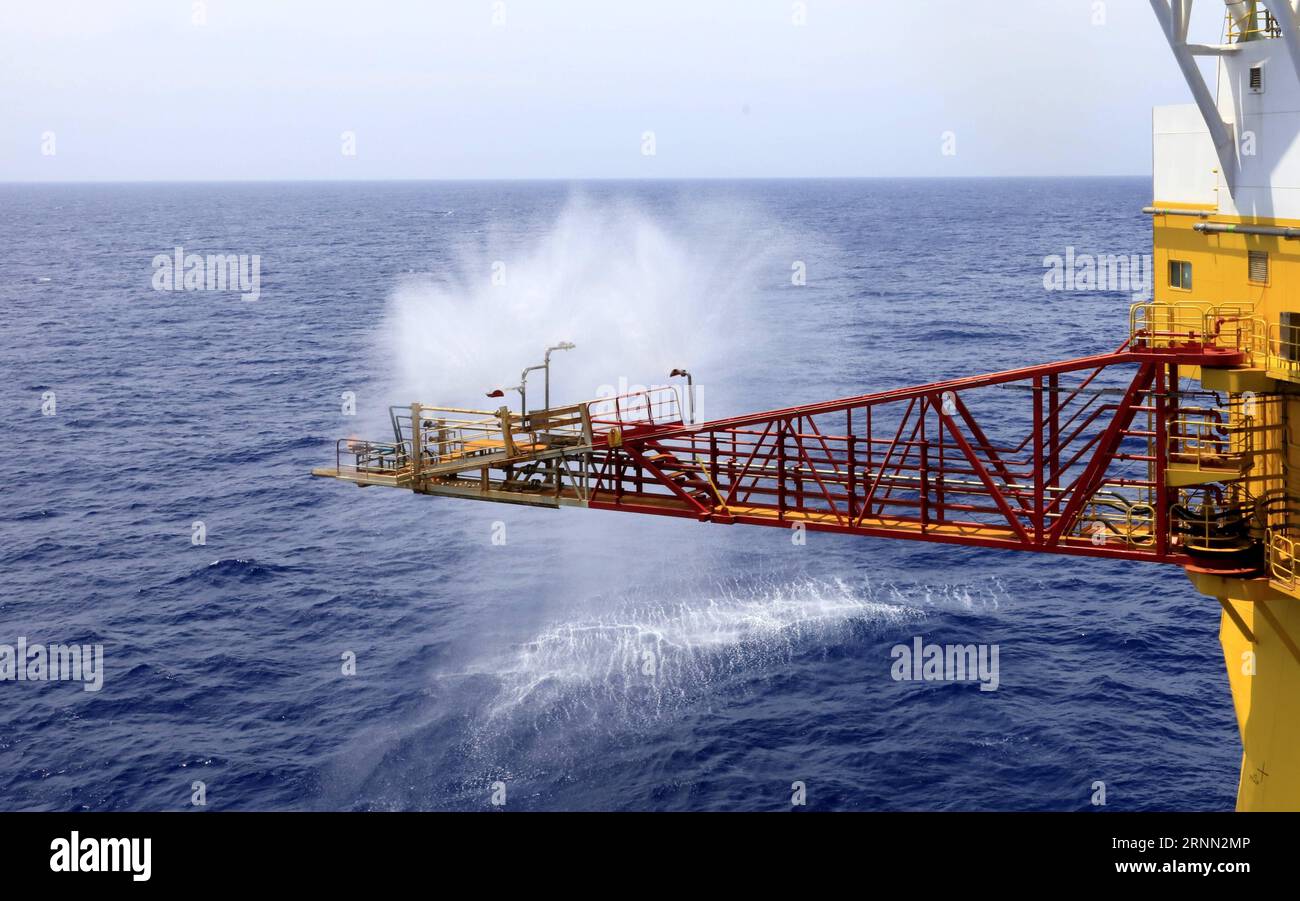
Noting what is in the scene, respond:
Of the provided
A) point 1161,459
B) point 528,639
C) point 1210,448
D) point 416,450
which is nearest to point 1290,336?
point 1210,448

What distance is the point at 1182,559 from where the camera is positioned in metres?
32.4

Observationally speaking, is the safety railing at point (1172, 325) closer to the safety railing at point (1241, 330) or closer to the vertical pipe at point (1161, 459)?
the safety railing at point (1241, 330)

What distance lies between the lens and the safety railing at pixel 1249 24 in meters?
31.0

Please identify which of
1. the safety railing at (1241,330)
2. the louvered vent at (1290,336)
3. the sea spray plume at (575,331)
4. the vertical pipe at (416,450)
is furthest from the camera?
the sea spray plume at (575,331)

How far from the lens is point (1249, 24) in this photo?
31.4 meters

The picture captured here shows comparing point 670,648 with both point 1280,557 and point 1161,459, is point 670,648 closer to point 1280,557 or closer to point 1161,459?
point 1161,459

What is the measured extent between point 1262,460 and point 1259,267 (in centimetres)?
455

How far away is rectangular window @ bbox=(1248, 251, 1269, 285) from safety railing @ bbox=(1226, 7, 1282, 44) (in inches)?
197

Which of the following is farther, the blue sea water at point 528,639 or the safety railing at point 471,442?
the blue sea water at point 528,639

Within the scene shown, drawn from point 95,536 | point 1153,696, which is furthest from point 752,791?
point 95,536

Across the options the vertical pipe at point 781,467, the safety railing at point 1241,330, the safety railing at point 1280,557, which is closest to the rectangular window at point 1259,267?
the safety railing at point 1241,330

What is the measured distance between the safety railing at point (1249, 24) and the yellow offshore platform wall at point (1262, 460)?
4.05m

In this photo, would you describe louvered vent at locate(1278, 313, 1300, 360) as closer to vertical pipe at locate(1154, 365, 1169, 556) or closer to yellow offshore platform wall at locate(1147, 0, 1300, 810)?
yellow offshore platform wall at locate(1147, 0, 1300, 810)

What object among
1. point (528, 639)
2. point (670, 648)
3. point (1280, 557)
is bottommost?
point (670, 648)
